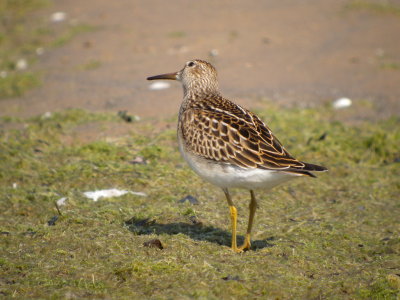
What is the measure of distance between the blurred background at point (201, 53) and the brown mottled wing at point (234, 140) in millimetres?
4015

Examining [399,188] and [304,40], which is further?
[304,40]

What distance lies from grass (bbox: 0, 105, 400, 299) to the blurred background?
1.05 meters

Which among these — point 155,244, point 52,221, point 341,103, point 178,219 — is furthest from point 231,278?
point 341,103

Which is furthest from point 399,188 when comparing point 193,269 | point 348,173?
point 193,269

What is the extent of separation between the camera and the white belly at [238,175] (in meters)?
5.65

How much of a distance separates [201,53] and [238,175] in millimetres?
7948

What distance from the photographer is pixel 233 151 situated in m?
5.78

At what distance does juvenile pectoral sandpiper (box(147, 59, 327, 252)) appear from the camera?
5.65 m

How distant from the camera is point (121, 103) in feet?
35.9

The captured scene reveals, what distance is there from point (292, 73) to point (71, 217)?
718cm

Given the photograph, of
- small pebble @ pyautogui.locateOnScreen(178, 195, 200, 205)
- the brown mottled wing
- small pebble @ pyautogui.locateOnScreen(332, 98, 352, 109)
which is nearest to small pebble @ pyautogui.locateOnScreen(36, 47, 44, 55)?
small pebble @ pyautogui.locateOnScreen(332, 98, 352, 109)

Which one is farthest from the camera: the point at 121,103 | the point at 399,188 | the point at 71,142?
the point at 121,103

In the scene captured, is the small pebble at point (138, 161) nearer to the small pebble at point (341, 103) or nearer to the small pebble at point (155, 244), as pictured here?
the small pebble at point (155, 244)

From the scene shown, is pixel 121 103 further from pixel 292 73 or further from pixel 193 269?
pixel 193 269
